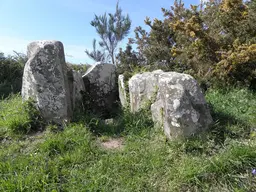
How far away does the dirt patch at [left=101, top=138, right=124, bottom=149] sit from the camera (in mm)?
3375

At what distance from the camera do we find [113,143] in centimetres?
352

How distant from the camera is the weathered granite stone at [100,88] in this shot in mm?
5074

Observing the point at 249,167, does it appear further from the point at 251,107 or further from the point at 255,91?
the point at 255,91

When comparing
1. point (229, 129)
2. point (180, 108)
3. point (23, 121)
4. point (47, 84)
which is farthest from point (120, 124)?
point (229, 129)

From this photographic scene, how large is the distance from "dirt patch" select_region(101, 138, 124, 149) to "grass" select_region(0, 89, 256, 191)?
3.3 inches

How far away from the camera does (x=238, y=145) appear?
2865 mm

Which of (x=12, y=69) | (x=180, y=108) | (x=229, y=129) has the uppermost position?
(x=12, y=69)

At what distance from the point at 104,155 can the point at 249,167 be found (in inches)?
63.5

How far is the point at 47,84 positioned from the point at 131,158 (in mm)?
1873

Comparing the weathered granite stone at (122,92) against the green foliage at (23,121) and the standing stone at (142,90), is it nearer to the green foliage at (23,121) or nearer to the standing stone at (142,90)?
the standing stone at (142,90)

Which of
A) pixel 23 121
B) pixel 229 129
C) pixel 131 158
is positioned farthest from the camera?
pixel 23 121

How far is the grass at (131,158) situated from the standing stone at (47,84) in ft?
1.05

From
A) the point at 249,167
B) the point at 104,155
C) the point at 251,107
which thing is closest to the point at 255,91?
the point at 251,107

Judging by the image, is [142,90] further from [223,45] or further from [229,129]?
[223,45]
